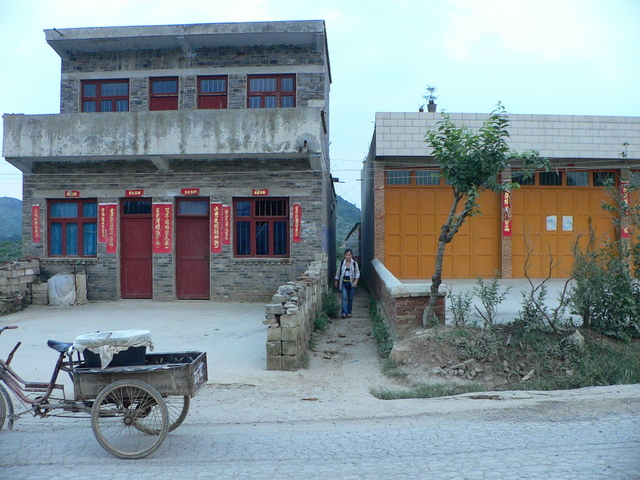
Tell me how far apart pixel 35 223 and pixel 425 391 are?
1273 cm

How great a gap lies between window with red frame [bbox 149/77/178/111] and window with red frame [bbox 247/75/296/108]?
2.30 meters

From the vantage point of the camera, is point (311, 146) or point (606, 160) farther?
point (606, 160)

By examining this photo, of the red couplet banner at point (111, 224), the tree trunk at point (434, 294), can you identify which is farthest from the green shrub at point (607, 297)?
the red couplet banner at point (111, 224)

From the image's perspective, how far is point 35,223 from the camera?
14.9m

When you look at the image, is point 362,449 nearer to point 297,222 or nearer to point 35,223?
point 297,222

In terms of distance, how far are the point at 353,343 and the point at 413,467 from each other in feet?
19.9

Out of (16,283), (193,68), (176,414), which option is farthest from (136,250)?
(176,414)

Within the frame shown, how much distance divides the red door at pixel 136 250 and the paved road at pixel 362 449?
9304 mm

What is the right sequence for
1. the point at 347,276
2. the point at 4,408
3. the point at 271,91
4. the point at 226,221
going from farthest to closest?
the point at 271,91 → the point at 226,221 → the point at 347,276 → the point at 4,408

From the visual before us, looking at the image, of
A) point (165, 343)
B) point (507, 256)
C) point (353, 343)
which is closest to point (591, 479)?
point (353, 343)

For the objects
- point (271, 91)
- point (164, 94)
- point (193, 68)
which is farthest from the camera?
point (164, 94)

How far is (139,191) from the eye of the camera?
14578mm

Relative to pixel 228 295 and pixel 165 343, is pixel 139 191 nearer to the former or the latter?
pixel 228 295

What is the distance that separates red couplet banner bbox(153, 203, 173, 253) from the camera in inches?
570
